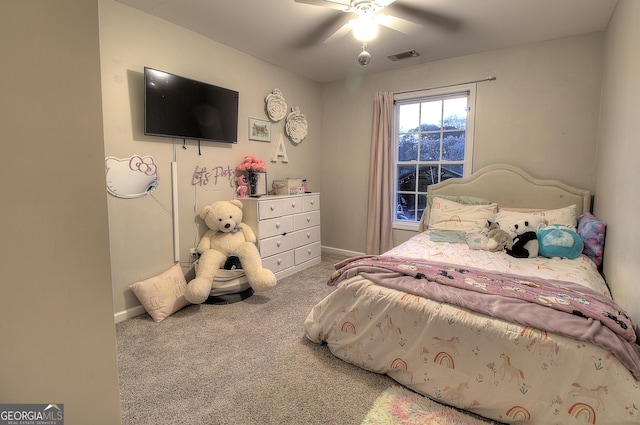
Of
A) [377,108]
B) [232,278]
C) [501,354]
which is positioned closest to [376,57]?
[377,108]

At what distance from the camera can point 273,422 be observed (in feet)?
4.85

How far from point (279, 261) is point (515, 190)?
2.58 m

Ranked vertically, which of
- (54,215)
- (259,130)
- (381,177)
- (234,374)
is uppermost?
(259,130)

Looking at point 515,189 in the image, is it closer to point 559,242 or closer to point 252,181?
point 559,242

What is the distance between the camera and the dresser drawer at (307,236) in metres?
3.69

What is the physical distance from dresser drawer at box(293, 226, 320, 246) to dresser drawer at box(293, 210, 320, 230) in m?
0.05

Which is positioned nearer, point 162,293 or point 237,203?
point 162,293

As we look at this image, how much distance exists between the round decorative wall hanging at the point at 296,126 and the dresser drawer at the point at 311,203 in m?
0.81

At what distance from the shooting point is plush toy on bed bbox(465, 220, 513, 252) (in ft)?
8.48

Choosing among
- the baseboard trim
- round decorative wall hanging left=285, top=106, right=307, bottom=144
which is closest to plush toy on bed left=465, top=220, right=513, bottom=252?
round decorative wall hanging left=285, top=106, right=307, bottom=144

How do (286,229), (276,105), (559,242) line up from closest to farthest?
(559,242) < (286,229) < (276,105)

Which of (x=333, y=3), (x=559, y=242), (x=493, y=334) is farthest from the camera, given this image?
(x=559, y=242)

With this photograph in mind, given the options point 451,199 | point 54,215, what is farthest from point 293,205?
point 54,215

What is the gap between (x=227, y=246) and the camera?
2932 millimetres
